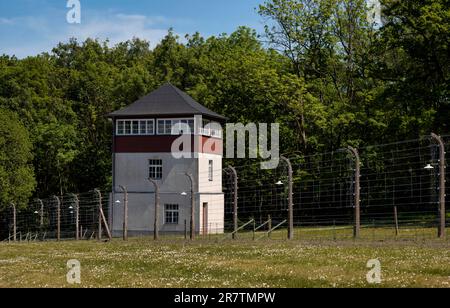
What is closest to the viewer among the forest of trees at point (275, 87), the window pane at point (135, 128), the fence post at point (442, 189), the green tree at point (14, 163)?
the fence post at point (442, 189)

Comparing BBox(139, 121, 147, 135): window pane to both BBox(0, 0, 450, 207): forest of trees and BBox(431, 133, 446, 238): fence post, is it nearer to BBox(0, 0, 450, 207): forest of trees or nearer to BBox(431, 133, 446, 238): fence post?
BBox(0, 0, 450, 207): forest of trees

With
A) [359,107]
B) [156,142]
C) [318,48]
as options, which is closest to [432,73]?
[359,107]

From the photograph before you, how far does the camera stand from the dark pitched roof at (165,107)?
6631 centimetres

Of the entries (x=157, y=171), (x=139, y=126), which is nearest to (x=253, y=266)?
(x=157, y=171)

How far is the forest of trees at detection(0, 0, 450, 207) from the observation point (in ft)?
204

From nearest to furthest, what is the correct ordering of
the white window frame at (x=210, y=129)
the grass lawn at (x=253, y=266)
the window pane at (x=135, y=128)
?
the grass lawn at (x=253, y=266)
the white window frame at (x=210, y=129)
the window pane at (x=135, y=128)

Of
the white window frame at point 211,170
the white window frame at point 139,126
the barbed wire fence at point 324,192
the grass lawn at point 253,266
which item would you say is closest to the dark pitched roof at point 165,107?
the white window frame at point 139,126

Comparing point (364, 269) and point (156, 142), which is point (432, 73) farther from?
point (364, 269)

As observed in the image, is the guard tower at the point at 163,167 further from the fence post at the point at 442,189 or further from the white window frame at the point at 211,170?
the fence post at the point at 442,189

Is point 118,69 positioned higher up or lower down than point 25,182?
higher up

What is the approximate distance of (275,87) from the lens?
73000 millimetres

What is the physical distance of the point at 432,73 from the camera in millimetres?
61844

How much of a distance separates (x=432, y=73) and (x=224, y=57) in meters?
29.9

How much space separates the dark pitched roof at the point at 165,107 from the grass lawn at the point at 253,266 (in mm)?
32903
